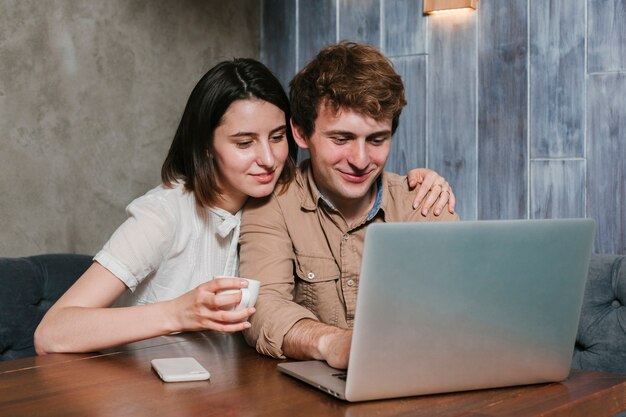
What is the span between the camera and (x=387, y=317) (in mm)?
1035

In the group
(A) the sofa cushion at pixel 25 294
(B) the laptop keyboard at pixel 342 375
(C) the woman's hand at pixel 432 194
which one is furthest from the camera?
(A) the sofa cushion at pixel 25 294

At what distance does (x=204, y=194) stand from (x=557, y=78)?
4.75 ft

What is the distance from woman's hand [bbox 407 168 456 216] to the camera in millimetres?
1751

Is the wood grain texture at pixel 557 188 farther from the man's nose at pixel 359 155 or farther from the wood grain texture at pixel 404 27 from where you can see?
the man's nose at pixel 359 155

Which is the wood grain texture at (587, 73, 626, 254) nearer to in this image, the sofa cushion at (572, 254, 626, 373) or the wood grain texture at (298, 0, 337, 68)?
the sofa cushion at (572, 254, 626, 373)

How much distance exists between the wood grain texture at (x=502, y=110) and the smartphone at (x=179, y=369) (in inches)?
68.4

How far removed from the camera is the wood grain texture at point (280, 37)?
3.38 meters

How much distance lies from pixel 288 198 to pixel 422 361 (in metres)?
0.74

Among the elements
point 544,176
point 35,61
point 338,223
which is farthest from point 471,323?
point 35,61

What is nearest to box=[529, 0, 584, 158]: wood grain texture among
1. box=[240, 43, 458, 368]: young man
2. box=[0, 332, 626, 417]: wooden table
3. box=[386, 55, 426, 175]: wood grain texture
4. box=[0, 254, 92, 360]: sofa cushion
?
box=[386, 55, 426, 175]: wood grain texture

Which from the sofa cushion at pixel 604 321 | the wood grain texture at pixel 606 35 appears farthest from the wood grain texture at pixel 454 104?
the sofa cushion at pixel 604 321

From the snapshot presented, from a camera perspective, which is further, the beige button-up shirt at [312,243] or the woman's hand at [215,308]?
the beige button-up shirt at [312,243]

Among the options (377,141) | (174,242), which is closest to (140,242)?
(174,242)

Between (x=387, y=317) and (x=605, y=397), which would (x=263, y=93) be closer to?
(x=387, y=317)
